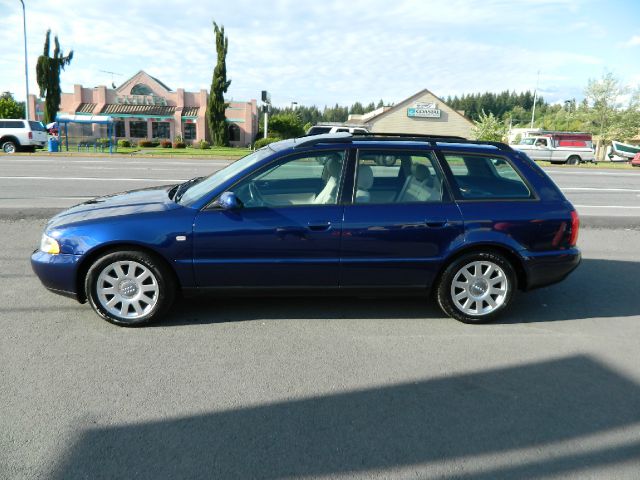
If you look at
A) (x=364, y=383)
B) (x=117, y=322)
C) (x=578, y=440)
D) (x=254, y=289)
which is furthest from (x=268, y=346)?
(x=578, y=440)

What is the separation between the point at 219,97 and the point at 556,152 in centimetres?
2723

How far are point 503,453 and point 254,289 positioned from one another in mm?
2286

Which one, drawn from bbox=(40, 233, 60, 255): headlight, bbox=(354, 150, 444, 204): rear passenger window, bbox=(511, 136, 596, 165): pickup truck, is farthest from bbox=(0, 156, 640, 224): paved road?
Result: bbox=(511, 136, 596, 165): pickup truck

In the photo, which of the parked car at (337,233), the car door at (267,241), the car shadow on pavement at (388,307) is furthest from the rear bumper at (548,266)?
the car door at (267,241)

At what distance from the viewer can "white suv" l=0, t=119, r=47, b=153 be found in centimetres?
2548

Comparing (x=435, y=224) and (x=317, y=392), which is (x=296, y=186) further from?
(x=317, y=392)

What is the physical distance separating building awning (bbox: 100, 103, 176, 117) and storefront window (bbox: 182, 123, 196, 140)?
6.42ft

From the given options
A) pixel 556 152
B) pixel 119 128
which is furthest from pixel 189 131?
pixel 556 152

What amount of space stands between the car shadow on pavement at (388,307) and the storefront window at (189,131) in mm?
46876

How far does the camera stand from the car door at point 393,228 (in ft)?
13.8

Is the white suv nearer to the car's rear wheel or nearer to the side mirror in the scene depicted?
the car's rear wheel

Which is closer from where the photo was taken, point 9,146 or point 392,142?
point 392,142

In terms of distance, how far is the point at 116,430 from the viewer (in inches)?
109

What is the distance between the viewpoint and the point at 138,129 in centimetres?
4941
